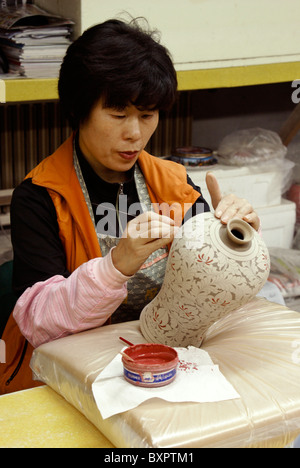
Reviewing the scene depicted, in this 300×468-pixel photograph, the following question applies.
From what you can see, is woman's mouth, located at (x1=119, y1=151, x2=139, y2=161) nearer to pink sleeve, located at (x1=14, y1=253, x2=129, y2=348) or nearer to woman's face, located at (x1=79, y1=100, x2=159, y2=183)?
woman's face, located at (x1=79, y1=100, x2=159, y2=183)

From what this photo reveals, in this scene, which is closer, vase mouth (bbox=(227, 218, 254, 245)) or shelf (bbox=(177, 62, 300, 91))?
vase mouth (bbox=(227, 218, 254, 245))

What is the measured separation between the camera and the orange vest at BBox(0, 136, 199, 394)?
1.52m

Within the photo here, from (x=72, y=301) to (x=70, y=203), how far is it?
0.91 feet

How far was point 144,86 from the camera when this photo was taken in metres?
1.43

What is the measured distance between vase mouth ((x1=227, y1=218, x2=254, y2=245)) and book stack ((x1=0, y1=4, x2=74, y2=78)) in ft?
3.38

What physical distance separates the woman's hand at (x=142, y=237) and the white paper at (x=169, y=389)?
20cm

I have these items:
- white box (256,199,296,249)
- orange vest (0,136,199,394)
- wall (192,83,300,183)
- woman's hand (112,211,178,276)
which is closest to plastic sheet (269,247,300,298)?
white box (256,199,296,249)

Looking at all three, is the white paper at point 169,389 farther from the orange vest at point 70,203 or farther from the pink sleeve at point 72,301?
the orange vest at point 70,203

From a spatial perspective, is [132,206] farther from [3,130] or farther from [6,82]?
[3,130]

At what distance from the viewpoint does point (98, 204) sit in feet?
5.30

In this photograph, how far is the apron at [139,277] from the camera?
5.22ft

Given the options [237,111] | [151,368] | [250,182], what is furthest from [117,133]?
[237,111]

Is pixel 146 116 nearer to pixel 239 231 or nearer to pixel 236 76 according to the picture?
pixel 239 231
